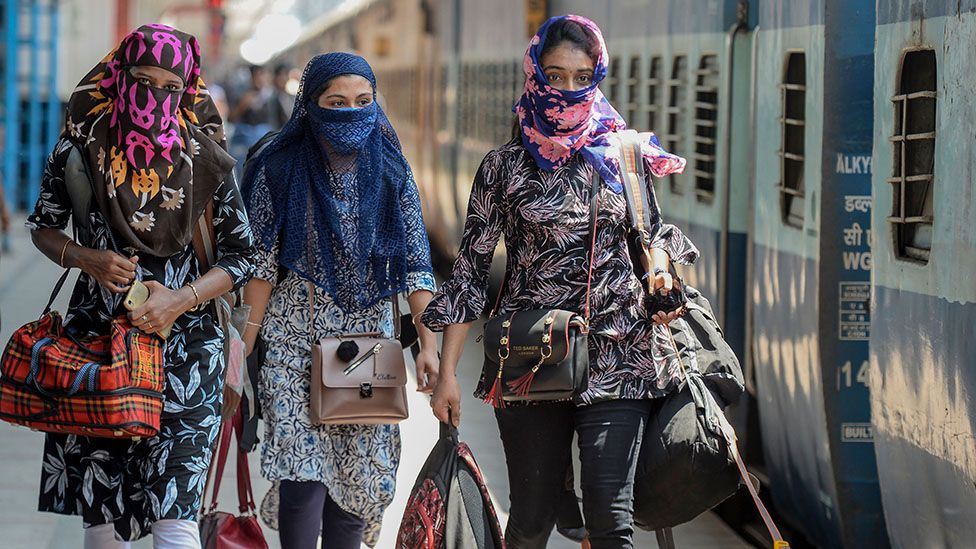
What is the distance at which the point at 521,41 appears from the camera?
1354cm

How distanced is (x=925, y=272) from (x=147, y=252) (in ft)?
6.86

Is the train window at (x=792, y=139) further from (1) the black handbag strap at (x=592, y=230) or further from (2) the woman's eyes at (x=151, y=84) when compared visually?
(2) the woman's eyes at (x=151, y=84)

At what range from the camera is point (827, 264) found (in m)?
6.16

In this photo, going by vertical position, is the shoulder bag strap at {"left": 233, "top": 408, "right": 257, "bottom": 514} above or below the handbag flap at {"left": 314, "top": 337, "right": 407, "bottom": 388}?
below

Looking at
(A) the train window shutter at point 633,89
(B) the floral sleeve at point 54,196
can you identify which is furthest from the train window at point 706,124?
(B) the floral sleeve at point 54,196

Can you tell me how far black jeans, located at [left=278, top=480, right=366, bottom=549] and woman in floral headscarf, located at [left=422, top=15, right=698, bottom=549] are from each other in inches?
29.7

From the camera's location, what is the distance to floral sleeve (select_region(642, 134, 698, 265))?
4.79m

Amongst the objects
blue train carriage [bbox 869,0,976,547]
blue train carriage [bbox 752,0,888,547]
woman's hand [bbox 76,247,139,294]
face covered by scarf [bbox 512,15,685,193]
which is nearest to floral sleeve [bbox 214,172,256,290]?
woman's hand [bbox 76,247,139,294]

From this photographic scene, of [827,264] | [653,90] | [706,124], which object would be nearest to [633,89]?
[653,90]

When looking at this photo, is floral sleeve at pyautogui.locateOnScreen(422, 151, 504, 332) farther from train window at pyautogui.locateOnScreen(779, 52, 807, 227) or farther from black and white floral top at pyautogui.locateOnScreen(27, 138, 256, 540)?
train window at pyautogui.locateOnScreen(779, 52, 807, 227)

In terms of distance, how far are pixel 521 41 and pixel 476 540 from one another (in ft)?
30.2

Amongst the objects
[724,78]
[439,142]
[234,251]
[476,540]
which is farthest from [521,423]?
[439,142]

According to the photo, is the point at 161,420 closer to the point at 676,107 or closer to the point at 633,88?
the point at 676,107

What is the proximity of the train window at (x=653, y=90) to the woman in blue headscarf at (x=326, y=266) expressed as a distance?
4.06 metres
